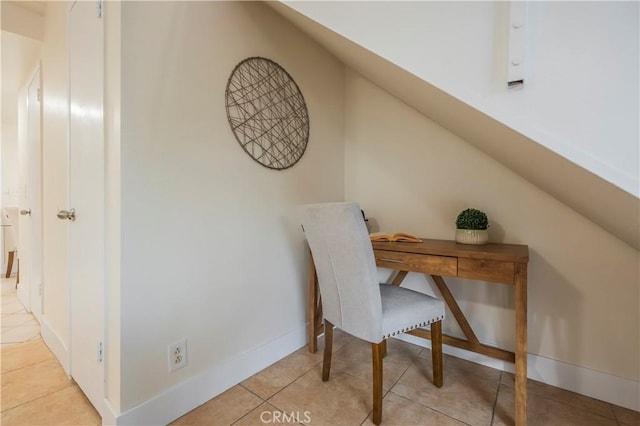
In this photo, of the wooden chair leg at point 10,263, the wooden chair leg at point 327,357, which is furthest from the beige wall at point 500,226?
the wooden chair leg at point 10,263

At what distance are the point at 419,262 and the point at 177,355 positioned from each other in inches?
49.8

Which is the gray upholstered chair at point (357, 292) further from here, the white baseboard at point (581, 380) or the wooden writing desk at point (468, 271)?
the white baseboard at point (581, 380)

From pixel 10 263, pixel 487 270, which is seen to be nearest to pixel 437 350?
pixel 487 270

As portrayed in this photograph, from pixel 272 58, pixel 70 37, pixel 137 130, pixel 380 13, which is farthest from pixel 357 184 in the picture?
pixel 70 37

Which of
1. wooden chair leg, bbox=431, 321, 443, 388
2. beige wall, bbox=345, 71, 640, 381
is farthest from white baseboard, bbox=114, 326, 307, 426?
beige wall, bbox=345, 71, 640, 381

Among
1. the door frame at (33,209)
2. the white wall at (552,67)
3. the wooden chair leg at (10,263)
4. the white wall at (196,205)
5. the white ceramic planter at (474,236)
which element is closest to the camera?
the white wall at (552,67)

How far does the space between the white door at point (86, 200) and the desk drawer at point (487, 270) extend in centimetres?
162

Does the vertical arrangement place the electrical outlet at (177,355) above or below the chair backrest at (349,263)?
below

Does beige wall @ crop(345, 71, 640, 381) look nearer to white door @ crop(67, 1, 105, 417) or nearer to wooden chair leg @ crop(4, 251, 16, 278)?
white door @ crop(67, 1, 105, 417)

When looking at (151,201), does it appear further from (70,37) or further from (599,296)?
(599,296)

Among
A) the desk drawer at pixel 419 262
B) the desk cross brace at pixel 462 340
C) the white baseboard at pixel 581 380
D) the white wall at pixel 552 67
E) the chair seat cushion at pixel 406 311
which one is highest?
the white wall at pixel 552 67

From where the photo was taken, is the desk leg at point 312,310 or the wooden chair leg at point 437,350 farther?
the desk leg at point 312,310

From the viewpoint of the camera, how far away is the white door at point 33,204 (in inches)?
84.3

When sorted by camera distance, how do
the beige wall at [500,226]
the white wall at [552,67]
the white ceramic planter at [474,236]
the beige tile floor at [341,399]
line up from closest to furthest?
the white wall at [552,67], the beige tile floor at [341,399], the beige wall at [500,226], the white ceramic planter at [474,236]
